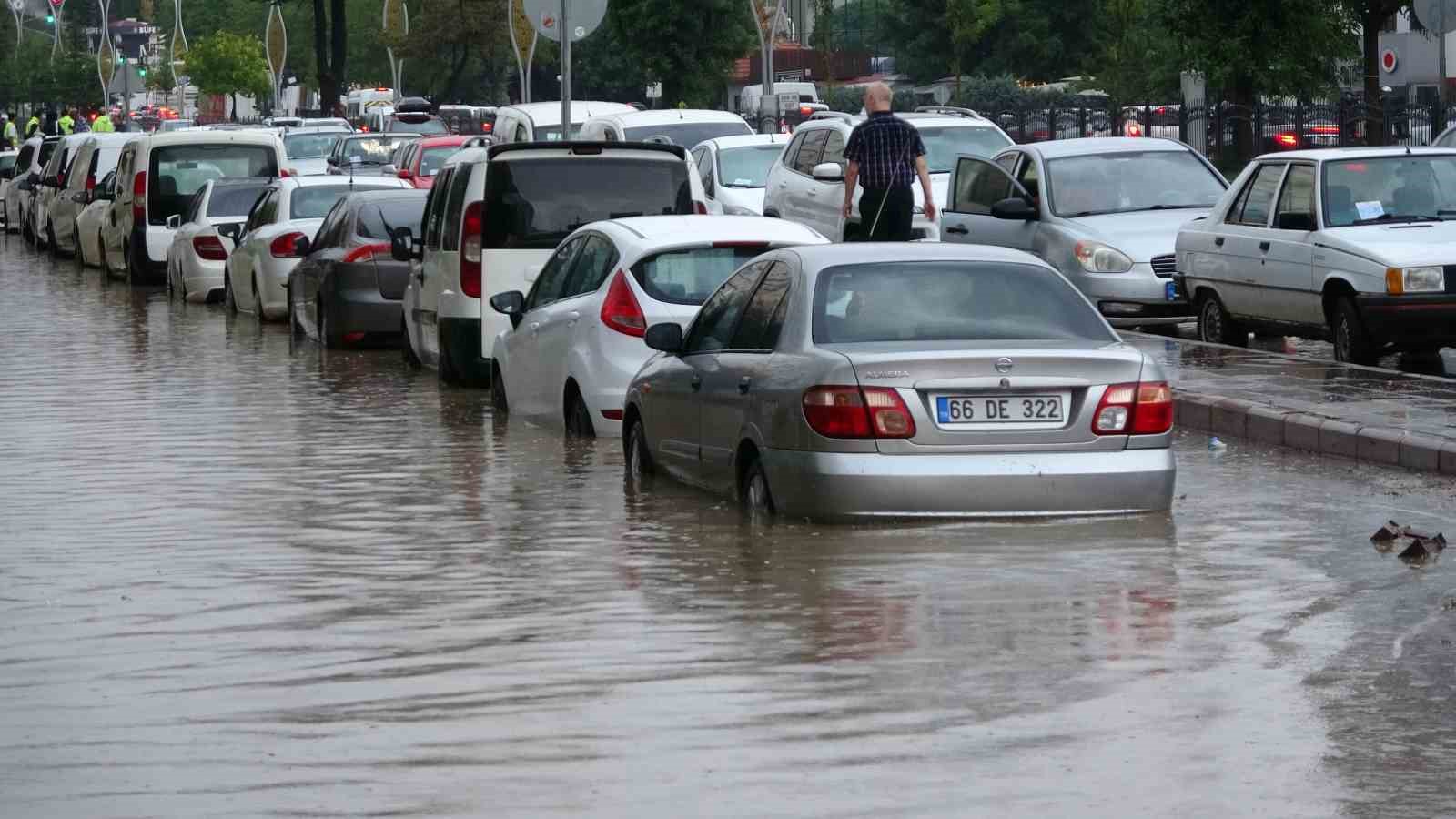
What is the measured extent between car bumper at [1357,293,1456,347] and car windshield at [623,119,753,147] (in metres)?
Result: 15.5

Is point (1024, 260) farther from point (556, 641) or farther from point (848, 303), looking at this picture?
point (556, 641)

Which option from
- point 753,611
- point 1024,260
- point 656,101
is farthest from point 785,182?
point 656,101

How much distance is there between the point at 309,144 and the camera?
4756cm

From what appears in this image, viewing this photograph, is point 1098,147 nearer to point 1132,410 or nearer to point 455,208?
point 455,208

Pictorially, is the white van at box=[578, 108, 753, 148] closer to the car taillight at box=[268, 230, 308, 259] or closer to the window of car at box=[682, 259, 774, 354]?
the car taillight at box=[268, 230, 308, 259]

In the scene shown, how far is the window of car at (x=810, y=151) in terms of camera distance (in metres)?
26.9

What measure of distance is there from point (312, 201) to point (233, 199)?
405cm

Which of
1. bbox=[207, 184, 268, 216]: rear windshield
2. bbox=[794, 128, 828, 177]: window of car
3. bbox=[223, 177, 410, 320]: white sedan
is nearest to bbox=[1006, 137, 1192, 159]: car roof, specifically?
bbox=[794, 128, 828, 177]: window of car

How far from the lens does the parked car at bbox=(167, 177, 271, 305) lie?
29000mm

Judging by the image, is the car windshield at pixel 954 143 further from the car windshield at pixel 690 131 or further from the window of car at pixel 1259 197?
the window of car at pixel 1259 197

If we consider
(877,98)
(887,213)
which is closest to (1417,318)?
(887,213)

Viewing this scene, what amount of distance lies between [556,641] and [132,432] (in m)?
7.83

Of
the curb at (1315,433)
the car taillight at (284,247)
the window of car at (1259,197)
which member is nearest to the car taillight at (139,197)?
the car taillight at (284,247)

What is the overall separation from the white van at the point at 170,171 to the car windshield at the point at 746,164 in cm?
606
